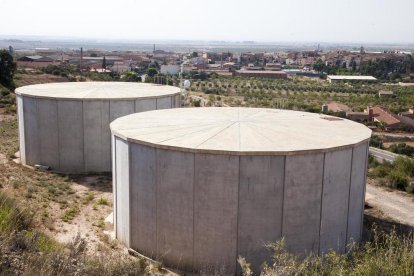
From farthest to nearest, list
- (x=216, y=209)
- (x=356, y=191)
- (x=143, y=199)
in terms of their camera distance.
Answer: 1. (x=356, y=191)
2. (x=143, y=199)
3. (x=216, y=209)

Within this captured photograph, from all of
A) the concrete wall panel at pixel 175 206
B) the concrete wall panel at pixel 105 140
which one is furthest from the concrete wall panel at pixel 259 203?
the concrete wall panel at pixel 105 140

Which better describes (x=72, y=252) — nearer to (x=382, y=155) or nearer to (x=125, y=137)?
(x=125, y=137)

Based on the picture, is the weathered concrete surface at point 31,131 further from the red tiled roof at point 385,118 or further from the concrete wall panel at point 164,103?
the red tiled roof at point 385,118

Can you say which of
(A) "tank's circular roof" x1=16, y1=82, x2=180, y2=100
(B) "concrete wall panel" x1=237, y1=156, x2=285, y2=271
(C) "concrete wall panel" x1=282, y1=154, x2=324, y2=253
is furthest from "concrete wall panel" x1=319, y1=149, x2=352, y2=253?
(A) "tank's circular roof" x1=16, y1=82, x2=180, y2=100

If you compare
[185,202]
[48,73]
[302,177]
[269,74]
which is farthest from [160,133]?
[269,74]

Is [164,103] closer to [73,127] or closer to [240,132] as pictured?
[73,127]

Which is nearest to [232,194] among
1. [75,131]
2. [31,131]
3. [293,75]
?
[75,131]
